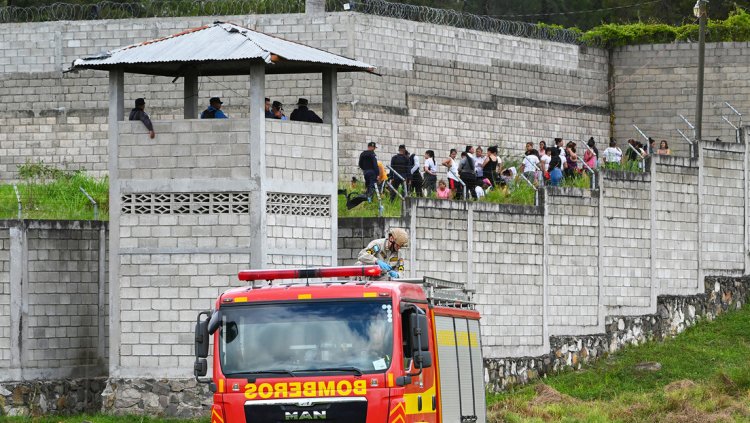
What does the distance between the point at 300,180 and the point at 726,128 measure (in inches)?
809

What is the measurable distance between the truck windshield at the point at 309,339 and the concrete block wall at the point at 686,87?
89.7 ft

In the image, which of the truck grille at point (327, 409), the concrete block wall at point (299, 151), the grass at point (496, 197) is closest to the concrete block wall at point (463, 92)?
the grass at point (496, 197)

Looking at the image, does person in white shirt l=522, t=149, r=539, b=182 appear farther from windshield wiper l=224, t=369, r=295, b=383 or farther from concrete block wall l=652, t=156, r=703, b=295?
windshield wiper l=224, t=369, r=295, b=383

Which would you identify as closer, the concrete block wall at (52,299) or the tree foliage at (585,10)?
the concrete block wall at (52,299)

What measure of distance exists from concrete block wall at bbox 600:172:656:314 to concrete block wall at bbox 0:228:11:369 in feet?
40.1

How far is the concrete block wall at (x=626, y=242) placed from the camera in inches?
1337

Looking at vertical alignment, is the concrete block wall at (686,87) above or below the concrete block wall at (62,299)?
above

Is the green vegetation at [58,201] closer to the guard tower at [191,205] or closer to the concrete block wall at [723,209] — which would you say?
the guard tower at [191,205]

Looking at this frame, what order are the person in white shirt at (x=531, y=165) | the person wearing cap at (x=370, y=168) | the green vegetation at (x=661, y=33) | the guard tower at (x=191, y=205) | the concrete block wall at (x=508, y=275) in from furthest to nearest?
1. the green vegetation at (x=661, y=33)
2. the person in white shirt at (x=531, y=165)
3. the concrete block wall at (x=508, y=275)
4. the person wearing cap at (x=370, y=168)
5. the guard tower at (x=191, y=205)

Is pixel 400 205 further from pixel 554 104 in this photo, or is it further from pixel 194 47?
pixel 554 104

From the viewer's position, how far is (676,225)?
35.6m

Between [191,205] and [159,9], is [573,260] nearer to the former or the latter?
[191,205]

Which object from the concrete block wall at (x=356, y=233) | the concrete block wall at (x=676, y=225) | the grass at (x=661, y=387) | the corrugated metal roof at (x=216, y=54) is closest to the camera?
the corrugated metal roof at (x=216, y=54)

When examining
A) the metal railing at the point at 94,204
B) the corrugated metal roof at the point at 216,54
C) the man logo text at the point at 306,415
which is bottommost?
the man logo text at the point at 306,415
